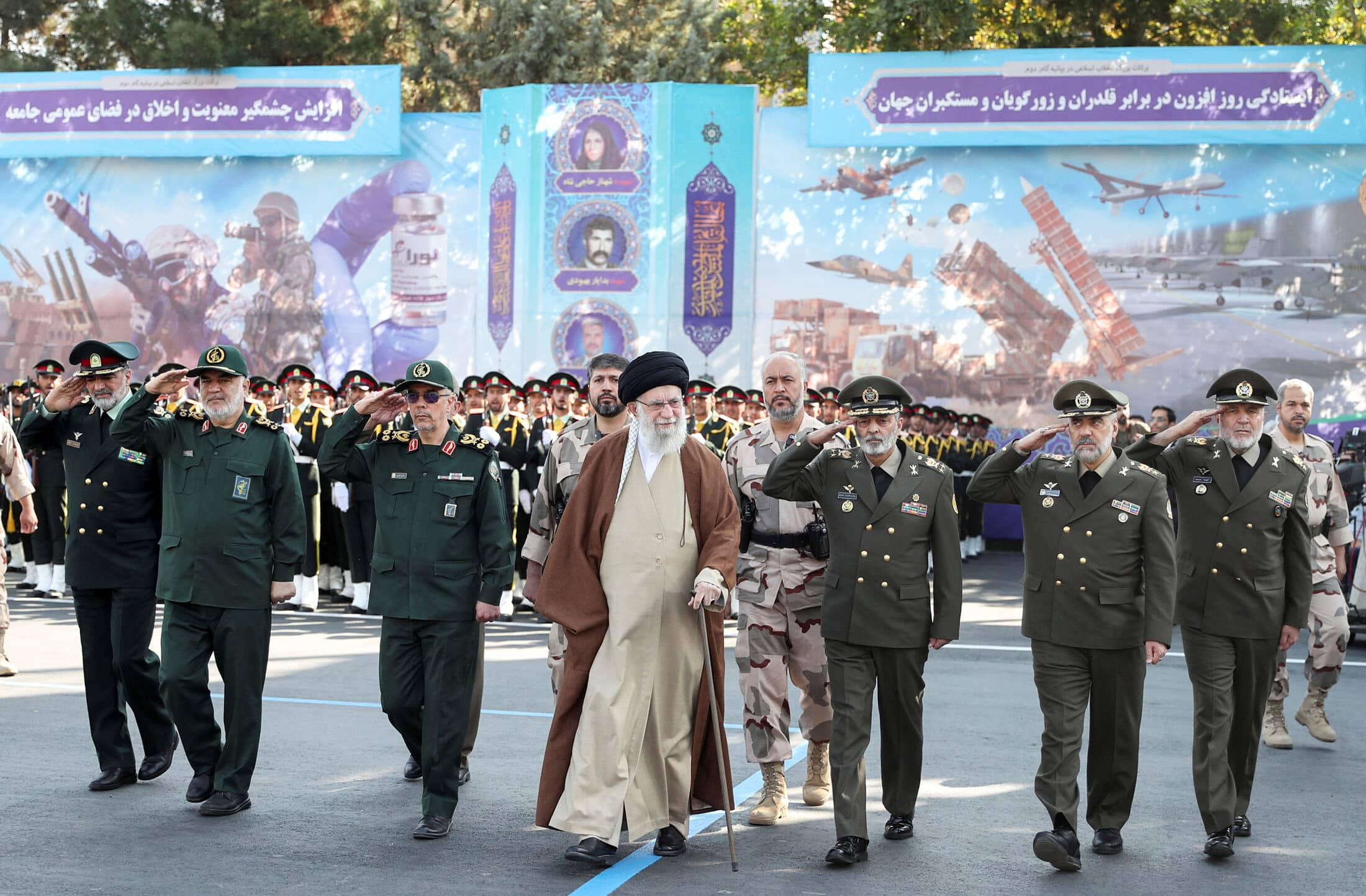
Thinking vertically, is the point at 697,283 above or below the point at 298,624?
above

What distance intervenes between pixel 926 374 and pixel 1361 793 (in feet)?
54.8

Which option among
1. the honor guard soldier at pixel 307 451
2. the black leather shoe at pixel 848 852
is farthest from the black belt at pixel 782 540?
the honor guard soldier at pixel 307 451

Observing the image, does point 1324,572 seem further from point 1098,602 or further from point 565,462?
point 565,462

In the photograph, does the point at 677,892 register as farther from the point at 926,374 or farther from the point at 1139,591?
the point at 926,374

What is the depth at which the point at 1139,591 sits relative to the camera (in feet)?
22.0

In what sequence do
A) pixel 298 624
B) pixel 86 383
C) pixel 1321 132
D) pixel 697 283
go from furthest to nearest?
pixel 697 283
pixel 1321 132
pixel 298 624
pixel 86 383

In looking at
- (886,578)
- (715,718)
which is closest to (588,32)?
(886,578)

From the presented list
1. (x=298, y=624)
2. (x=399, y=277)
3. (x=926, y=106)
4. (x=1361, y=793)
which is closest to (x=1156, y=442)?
(x=1361, y=793)

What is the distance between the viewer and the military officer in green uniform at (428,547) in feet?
23.0

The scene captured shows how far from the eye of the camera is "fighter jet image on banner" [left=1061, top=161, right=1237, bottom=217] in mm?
23516

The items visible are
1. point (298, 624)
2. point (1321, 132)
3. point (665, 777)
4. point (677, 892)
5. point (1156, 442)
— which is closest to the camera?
point (677, 892)

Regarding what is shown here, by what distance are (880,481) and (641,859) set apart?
2.03 metres

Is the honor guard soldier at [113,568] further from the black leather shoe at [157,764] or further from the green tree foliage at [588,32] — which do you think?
the green tree foliage at [588,32]

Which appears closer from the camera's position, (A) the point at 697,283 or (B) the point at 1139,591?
(B) the point at 1139,591
